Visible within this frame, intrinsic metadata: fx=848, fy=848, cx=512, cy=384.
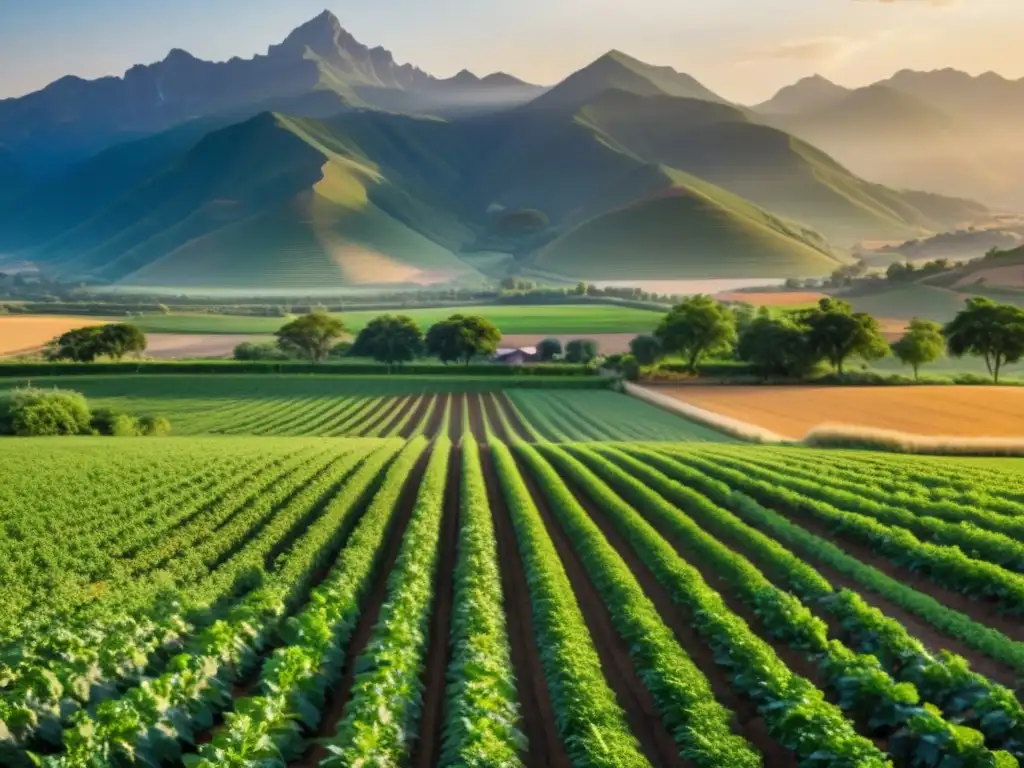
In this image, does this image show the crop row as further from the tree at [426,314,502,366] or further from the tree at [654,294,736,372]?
the tree at [426,314,502,366]

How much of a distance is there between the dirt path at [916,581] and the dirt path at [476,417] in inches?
1050

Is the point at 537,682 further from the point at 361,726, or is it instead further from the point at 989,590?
the point at 989,590

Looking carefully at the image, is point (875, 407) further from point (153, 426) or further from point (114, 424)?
point (114, 424)

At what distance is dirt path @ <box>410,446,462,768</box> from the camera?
12.4m

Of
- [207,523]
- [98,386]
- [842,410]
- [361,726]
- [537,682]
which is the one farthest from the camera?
[98,386]

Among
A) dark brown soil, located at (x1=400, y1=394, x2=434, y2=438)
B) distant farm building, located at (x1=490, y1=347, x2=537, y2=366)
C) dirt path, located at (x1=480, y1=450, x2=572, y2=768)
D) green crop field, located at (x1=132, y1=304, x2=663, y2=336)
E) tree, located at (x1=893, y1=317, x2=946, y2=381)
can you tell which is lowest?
dirt path, located at (x1=480, y1=450, x2=572, y2=768)

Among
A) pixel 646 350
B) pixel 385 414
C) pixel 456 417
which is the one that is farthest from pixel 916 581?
pixel 646 350

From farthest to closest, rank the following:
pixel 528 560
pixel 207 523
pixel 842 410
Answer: pixel 842 410, pixel 207 523, pixel 528 560

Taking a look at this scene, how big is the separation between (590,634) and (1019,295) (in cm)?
15019

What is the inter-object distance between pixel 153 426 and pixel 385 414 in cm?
1746

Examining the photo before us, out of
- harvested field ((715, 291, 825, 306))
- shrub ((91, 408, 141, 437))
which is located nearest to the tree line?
shrub ((91, 408, 141, 437))

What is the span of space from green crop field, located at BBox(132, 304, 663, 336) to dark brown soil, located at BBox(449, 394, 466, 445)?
73127 millimetres

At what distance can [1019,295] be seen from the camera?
140m

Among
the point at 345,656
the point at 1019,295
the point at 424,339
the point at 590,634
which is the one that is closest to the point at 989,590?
the point at 590,634
